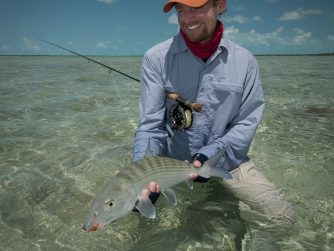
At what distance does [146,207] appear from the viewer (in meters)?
2.60

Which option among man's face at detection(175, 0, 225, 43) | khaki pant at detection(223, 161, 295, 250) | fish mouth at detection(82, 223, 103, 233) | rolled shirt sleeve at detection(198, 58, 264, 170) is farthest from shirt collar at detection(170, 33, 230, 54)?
fish mouth at detection(82, 223, 103, 233)

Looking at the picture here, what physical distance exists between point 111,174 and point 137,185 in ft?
9.32

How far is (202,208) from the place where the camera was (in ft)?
14.0

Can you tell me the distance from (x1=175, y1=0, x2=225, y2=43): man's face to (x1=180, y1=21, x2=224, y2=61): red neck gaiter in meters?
0.05

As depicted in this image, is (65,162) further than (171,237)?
Yes

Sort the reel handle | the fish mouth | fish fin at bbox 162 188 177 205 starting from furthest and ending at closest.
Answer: the reel handle, fish fin at bbox 162 188 177 205, the fish mouth

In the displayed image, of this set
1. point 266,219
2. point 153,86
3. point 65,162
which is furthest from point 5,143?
point 266,219

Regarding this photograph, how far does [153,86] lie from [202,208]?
1.70 meters

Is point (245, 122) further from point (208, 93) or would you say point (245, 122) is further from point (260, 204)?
point (260, 204)

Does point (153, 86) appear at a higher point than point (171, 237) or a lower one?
higher

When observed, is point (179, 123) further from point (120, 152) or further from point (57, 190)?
point (120, 152)

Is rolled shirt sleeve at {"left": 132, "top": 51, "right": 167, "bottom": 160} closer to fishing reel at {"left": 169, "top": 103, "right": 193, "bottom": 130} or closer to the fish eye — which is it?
fishing reel at {"left": 169, "top": 103, "right": 193, "bottom": 130}

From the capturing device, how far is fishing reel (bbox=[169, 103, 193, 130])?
145 inches

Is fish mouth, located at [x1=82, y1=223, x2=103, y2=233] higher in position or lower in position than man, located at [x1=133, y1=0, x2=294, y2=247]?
lower
